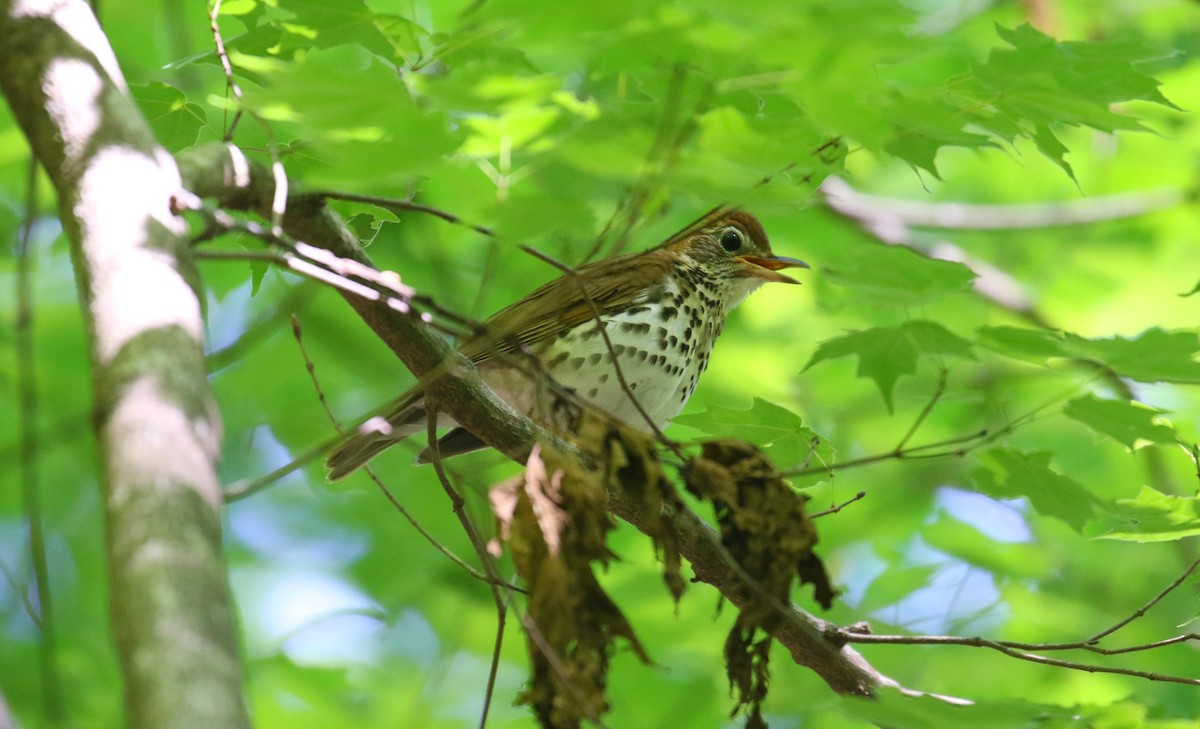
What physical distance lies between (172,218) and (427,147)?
0.54m

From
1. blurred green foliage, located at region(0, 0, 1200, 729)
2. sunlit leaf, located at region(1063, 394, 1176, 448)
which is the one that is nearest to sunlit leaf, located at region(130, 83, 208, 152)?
blurred green foliage, located at region(0, 0, 1200, 729)

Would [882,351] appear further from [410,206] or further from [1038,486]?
[410,206]

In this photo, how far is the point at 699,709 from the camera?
5.55m

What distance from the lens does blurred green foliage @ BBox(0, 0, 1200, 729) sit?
229cm

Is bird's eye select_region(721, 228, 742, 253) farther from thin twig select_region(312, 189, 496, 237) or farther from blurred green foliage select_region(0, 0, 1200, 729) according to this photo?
thin twig select_region(312, 189, 496, 237)

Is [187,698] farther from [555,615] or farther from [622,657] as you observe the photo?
[622,657]

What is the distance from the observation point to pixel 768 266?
565 cm

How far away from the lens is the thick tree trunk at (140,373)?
1.43 metres

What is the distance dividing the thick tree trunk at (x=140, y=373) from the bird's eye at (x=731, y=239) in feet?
12.4

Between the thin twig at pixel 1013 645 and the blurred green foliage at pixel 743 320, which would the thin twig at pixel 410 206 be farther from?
the thin twig at pixel 1013 645

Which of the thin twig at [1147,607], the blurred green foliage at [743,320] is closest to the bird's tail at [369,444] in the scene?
the blurred green foliage at [743,320]

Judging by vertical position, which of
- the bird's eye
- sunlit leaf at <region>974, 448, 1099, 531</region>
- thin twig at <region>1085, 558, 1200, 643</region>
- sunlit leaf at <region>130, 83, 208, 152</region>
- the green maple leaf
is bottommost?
thin twig at <region>1085, 558, 1200, 643</region>

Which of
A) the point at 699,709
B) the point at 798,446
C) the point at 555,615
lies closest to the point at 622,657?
the point at 699,709

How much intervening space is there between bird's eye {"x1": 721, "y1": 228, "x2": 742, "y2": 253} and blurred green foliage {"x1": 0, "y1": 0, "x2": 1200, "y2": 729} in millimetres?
349
